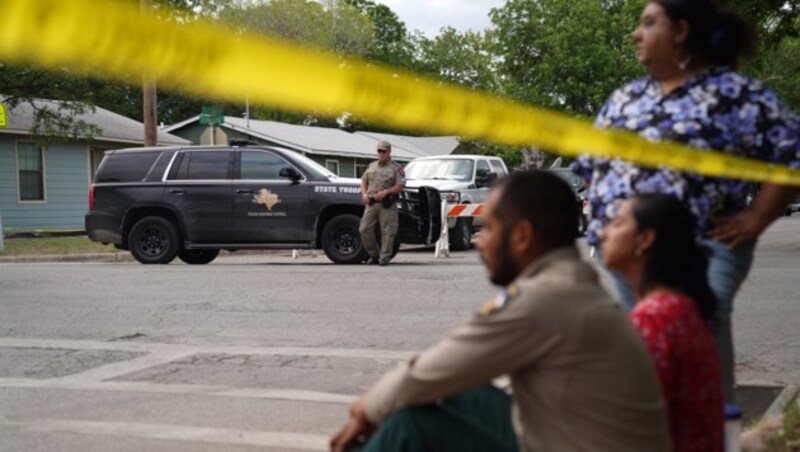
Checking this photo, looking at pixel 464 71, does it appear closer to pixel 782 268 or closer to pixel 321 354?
pixel 782 268

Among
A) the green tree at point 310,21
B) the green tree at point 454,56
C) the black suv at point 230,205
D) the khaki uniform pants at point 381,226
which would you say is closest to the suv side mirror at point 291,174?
the black suv at point 230,205

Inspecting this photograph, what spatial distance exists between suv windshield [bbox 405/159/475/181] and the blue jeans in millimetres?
17695

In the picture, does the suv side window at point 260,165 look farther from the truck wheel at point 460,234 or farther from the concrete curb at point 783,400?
the concrete curb at point 783,400

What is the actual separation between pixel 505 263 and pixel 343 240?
42.5 ft

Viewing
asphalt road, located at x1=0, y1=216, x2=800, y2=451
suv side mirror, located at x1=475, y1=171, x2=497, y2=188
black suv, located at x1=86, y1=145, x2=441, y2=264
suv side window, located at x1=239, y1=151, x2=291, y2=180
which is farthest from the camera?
suv side mirror, located at x1=475, y1=171, x2=497, y2=188

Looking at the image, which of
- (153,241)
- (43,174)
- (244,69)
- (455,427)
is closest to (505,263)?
(455,427)

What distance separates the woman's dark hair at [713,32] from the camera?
3.48m

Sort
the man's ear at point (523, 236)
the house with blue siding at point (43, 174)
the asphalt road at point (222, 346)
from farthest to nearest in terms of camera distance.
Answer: the house with blue siding at point (43, 174) → the asphalt road at point (222, 346) → the man's ear at point (523, 236)

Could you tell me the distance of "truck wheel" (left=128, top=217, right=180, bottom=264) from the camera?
52.6 ft

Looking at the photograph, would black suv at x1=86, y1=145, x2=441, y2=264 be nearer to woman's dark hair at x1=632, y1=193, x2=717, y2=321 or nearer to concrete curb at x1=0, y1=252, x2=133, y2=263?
concrete curb at x1=0, y1=252, x2=133, y2=263

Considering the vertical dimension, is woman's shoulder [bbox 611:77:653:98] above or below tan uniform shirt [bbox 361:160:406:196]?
above

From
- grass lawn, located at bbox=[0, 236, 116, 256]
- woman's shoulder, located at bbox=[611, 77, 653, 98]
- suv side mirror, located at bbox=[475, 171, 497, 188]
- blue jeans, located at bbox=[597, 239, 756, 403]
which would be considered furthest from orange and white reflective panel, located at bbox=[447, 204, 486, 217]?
blue jeans, located at bbox=[597, 239, 756, 403]

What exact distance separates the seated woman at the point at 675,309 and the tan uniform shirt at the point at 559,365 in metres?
0.26

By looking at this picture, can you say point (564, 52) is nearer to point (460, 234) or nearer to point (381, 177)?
point (460, 234)
